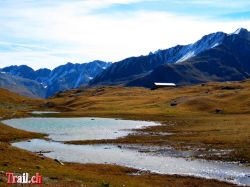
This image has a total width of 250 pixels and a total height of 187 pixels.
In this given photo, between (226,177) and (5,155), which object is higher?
(5,155)

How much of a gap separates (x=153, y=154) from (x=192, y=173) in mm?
19120

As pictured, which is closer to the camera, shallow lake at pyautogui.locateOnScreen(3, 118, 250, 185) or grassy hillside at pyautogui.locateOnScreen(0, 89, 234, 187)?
grassy hillside at pyautogui.locateOnScreen(0, 89, 234, 187)

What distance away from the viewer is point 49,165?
57.9 metres

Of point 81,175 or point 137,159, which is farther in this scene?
point 137,159

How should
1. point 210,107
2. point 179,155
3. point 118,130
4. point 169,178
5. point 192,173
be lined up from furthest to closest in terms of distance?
point 210,107, point 118,130, point 179,155, point 192,173, point 169,178

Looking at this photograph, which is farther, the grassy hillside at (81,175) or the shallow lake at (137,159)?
the shallow lake at (137,159)

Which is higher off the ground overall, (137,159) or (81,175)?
(81,175)

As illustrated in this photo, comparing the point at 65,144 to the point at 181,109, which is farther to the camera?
the point at 181,109

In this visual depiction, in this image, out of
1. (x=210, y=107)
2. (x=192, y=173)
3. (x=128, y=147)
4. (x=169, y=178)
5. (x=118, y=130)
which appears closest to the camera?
(x=169, y=178)

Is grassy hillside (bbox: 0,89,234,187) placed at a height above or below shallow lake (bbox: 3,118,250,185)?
above

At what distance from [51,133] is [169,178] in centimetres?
7201

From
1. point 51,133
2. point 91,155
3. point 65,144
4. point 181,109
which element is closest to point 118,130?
point 51,133

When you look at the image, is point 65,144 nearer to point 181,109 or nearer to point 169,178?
point 169,178

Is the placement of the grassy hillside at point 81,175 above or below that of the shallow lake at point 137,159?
above
